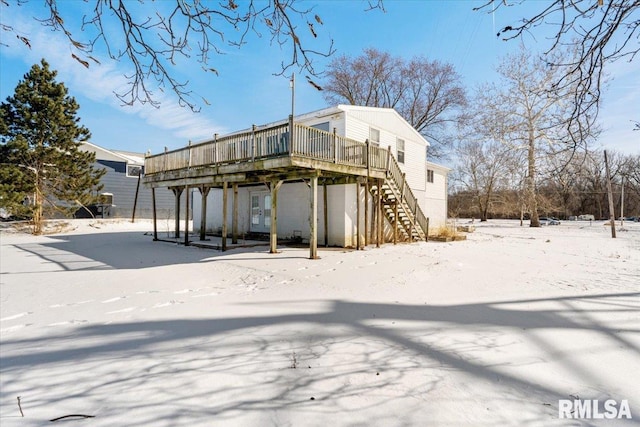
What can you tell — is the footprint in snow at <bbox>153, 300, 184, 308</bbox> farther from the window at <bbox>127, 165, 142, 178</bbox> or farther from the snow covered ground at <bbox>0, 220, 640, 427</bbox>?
the window at <bbox>127, 165, 142, 178</bbox>

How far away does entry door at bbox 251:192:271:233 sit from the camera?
15.1 m

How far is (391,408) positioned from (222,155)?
10.3 m

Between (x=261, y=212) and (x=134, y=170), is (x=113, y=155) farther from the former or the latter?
(x=261, y=212)

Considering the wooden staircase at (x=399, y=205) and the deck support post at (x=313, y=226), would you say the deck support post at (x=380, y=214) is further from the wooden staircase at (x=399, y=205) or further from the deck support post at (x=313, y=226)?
the deck support post at (x=313, y=226)

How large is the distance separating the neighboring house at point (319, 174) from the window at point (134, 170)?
14.7 meters

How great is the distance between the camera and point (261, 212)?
50.5ft

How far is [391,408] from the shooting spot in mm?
2328

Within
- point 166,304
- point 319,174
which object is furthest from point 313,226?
point 166,304

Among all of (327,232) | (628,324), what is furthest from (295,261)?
(628,324)

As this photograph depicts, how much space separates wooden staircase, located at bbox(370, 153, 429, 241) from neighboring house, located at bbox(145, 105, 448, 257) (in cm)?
4

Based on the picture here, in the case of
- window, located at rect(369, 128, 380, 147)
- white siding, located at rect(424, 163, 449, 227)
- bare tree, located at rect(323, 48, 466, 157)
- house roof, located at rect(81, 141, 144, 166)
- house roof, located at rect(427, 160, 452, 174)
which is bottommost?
white siding, located at rect(424, 163, 449, 227)

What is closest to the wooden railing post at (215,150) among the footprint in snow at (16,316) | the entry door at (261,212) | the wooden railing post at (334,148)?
the entry door at (261,212)

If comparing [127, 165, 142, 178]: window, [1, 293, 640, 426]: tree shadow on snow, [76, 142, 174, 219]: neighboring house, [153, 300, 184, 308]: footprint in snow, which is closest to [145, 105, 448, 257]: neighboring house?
[153, 300, 184, 308]: footprint in snow

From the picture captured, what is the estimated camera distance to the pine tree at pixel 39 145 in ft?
59.3
